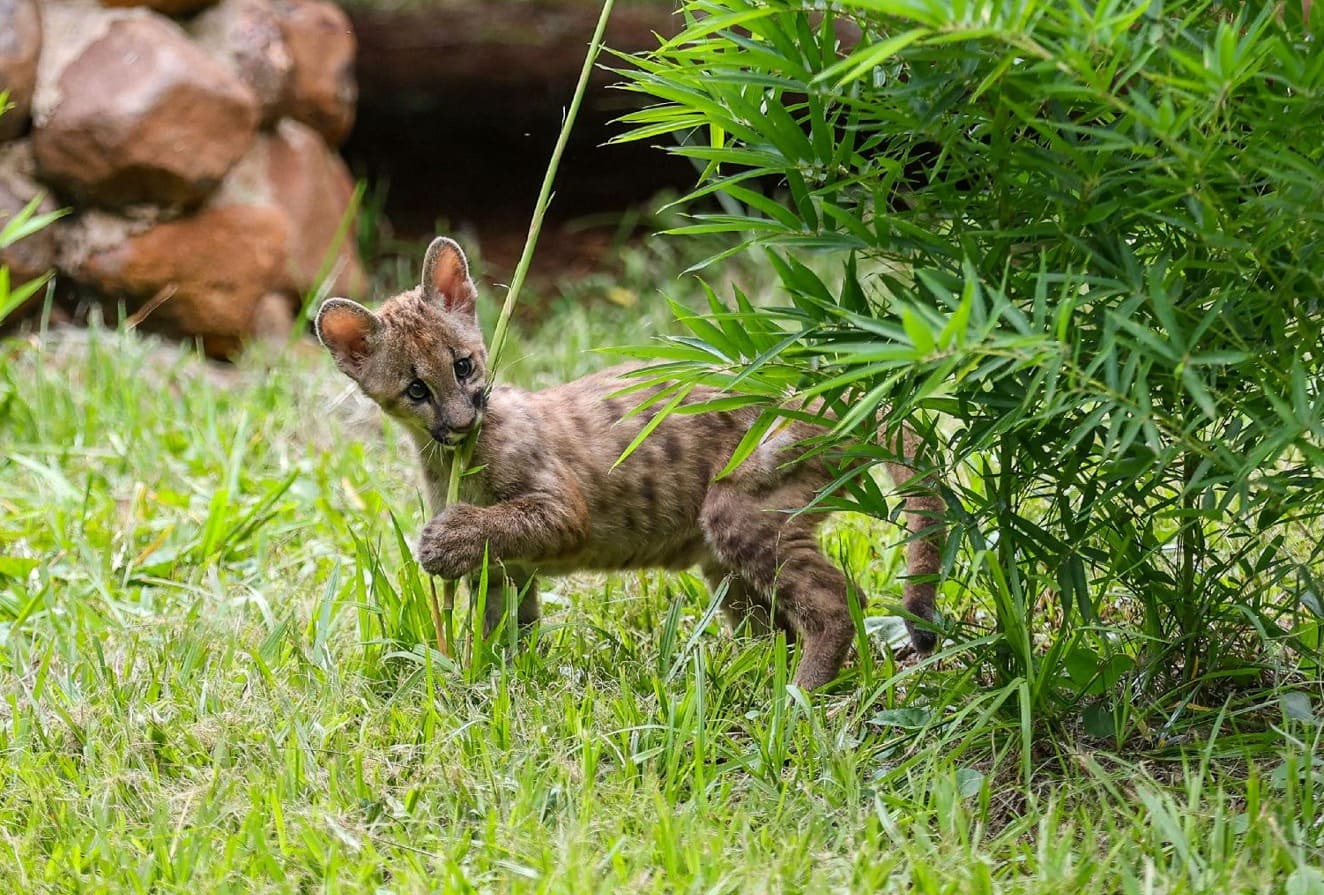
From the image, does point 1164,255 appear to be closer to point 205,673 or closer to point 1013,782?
→ point 1013,782

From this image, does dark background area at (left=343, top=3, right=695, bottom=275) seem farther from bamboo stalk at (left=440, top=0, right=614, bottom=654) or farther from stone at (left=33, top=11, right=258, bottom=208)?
bamboo stalk at (left=440, top=0, right=614, bottom=654)

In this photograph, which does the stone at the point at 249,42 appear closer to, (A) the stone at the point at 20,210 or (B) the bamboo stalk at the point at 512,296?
(A) the stone at the point at 20,210

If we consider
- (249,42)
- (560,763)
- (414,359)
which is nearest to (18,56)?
(249,42)

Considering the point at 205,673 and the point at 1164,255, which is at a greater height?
the point at 1164,255

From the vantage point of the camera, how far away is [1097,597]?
402cm

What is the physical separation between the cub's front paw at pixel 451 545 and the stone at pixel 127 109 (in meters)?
4.10

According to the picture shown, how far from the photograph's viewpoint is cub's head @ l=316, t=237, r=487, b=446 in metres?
4.68

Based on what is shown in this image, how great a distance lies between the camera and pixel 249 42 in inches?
326

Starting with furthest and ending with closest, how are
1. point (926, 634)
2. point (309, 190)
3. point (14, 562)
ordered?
point (309, 190), point (14, 562), point (926, 634)

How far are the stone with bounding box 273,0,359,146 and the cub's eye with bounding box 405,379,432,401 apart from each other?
4456 mm

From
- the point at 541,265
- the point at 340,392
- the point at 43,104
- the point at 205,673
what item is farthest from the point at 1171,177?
the point at 541,265

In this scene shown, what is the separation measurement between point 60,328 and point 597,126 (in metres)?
5.08

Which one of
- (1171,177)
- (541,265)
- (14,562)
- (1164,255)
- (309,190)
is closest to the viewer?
(1171,177)

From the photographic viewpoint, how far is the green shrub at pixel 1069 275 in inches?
119
